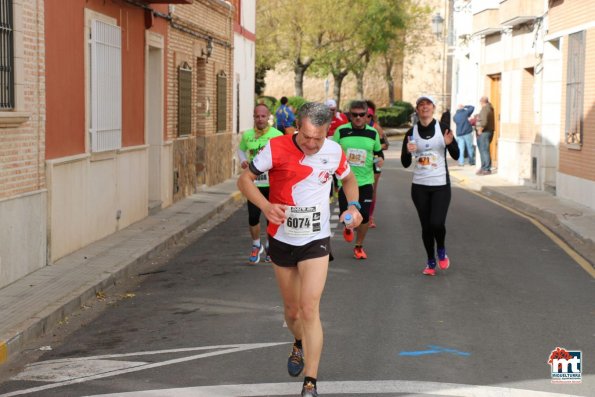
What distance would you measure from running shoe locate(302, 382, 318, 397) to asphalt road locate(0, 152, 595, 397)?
0.21 metres

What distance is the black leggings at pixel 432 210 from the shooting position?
11.9 metres

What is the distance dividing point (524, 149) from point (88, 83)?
14868mm

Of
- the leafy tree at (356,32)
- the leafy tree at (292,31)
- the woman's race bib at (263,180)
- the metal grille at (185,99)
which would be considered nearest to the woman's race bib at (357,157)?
the woman's race bib at (263,180)

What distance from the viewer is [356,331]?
8.78 meters

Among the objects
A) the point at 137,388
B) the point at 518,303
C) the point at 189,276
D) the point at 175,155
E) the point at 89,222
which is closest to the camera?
the point at 137,388

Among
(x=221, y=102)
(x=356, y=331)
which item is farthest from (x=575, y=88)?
(x=356, y=331)

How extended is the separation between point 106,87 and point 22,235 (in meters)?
4.55

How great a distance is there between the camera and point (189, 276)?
481 inches

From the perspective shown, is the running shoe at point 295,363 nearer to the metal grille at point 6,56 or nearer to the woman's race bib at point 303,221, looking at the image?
the woman's race bib at point 303,221

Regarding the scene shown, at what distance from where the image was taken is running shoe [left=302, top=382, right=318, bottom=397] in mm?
6578

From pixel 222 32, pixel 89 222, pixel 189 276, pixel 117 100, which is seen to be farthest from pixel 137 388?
pixel 222 32

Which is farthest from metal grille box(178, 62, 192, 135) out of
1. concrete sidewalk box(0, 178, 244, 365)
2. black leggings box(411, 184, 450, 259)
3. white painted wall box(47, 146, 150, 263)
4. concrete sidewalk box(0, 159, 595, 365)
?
black leggings box(411, 184, 450, 259)

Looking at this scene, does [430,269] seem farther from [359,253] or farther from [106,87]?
[106,87]

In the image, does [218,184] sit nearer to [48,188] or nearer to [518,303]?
[48,188]
